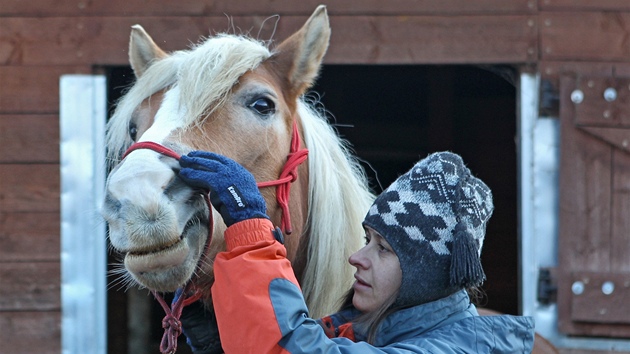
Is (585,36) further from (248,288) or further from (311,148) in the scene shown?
(248,288)

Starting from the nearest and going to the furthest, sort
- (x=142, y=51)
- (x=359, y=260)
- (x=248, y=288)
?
(x=248, y=288) < (x=359, y=260) < (x=142, y=51)

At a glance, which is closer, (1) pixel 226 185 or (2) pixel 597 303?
(1) pixel 226 185

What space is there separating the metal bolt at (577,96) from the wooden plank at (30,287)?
213cm

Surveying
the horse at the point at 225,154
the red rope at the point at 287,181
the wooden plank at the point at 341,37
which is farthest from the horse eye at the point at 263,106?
the wooden plank at the point at 341,37

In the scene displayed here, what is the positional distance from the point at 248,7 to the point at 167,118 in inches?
60.0

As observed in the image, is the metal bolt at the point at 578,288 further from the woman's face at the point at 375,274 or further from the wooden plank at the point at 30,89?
the wooden plank at the point at 30,89

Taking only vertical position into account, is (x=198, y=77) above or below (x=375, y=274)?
above

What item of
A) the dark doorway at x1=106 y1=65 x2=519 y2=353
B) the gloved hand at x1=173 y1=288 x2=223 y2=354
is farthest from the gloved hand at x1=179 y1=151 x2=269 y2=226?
the dark doorway at x1=106 y1=65 x2=519 y2=353

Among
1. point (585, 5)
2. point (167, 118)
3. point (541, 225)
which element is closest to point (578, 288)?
point (541, 225)

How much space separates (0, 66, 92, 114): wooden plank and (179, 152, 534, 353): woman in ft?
6.03

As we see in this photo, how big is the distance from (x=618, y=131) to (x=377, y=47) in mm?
987

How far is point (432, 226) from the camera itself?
1.45 m

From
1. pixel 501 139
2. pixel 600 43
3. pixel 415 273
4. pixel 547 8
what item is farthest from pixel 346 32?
pixel 501 139

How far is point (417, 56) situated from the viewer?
2.95 metres
